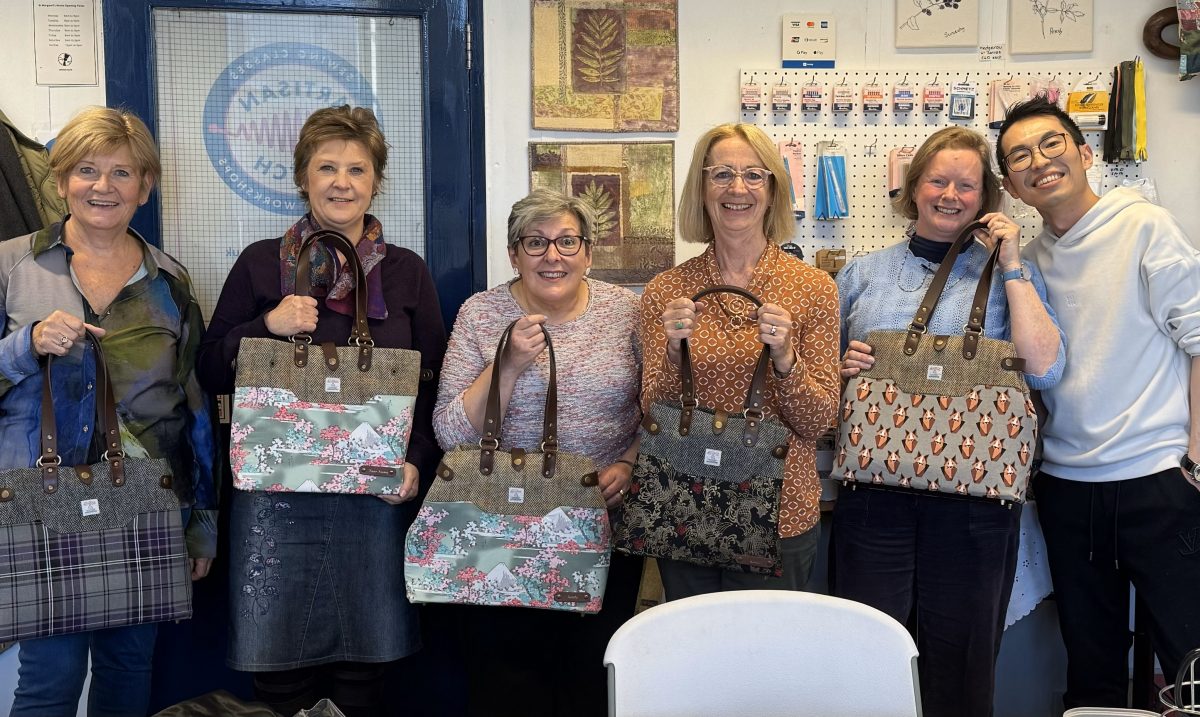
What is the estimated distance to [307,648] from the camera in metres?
2.20

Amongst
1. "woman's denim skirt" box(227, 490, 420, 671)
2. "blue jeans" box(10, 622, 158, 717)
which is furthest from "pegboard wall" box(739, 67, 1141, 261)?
"blue jeans" box(10, 622, 158, 717)

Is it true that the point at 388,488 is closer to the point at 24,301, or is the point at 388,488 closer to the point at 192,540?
the point at 192,540

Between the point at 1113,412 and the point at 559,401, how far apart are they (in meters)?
1.32

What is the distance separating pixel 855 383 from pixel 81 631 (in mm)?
1893

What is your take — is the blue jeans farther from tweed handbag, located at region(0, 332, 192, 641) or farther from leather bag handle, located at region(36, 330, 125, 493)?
leather bag handle, located at region(36, 330, 125, 493)

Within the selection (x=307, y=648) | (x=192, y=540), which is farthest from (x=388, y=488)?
(x=192, y=540)

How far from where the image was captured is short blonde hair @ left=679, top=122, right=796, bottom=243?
83.6 inches

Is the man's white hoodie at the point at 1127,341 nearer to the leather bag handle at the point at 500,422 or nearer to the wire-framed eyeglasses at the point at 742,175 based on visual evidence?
the wire-framed eyeglasses at the point at 742,175

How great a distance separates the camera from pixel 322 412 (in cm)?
212

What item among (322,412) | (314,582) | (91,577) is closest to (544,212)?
(322,412)

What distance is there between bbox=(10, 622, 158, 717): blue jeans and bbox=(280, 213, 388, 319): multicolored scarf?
3.01ft

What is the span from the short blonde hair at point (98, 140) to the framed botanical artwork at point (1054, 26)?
245cm

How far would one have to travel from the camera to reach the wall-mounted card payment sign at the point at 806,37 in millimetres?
2779

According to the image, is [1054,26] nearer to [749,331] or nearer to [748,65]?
[748,65]
